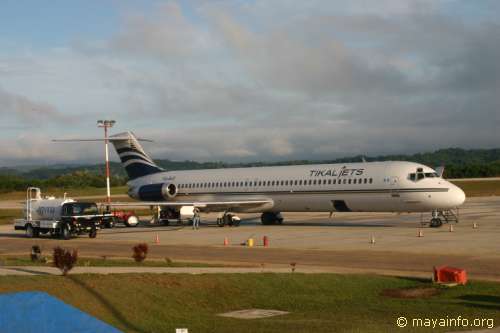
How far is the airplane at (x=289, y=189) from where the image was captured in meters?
38.4

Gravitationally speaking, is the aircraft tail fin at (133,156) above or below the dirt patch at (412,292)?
above

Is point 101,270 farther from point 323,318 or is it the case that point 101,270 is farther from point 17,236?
point 17,236

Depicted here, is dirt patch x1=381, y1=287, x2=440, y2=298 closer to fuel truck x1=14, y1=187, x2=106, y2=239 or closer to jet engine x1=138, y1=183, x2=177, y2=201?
fuel truck x1=14, y1=187, x2=106, y2=239

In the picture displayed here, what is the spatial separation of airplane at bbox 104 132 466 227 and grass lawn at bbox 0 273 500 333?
20.7 meters

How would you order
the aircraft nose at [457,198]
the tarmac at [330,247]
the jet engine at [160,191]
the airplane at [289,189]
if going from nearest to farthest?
the tarmac at [330,247]
the aircraft nose at [457,198]
the airplane at [289,189]
the jet engine at [160,191]

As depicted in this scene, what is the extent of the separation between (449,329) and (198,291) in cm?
594

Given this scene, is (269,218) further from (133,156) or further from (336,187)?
(133,156)

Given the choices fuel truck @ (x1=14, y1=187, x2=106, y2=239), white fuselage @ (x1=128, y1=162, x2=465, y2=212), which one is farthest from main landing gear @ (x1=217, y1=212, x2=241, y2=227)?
fuel truck @ (x1=14, y1=187, x2=106, y2=239)

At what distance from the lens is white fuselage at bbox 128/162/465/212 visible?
38.2 m

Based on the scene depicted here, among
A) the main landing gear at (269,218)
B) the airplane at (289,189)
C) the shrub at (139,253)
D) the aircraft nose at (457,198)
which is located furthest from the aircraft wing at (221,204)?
→ the shrub at (139,253)

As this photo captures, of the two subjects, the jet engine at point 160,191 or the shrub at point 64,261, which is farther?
the jet engine at point 160,191

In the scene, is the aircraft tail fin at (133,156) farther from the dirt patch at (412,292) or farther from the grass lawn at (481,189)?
the grass lawn at (481,189)

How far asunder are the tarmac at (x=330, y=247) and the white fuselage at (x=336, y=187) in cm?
142

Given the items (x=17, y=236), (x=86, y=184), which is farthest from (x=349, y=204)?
(x=86, y=184)
